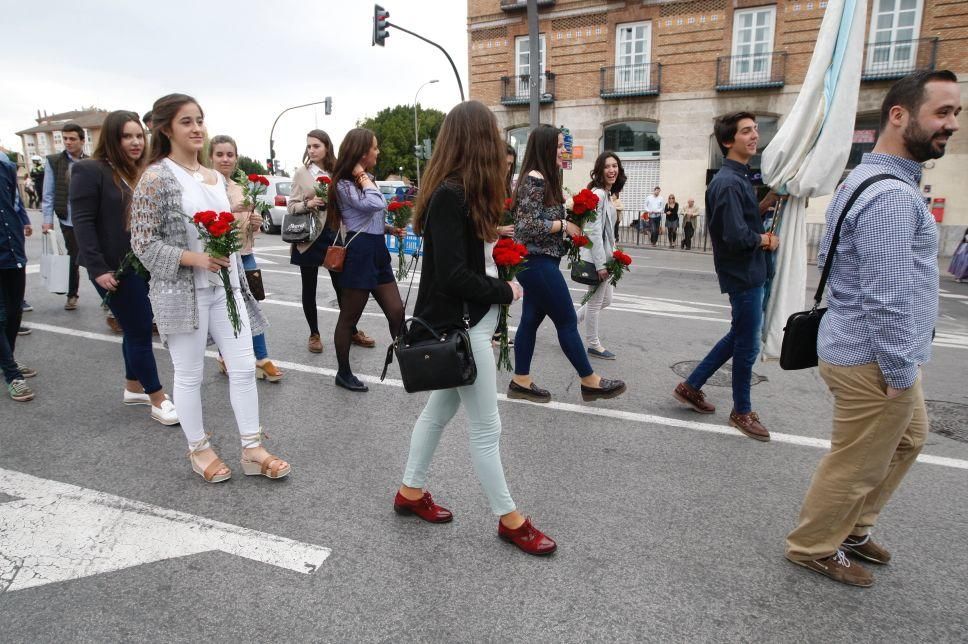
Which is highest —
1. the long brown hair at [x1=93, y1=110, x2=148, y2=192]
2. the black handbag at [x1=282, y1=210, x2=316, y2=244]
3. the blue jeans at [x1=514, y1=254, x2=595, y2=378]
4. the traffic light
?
the traffic light

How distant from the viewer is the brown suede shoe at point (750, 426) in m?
4.05

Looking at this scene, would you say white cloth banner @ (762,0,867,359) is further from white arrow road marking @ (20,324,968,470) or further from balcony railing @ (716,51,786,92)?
balcony railing @ (716,51,786,92)

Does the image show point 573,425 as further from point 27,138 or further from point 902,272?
point 27,138

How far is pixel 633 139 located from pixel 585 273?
837 inches

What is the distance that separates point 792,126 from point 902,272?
2.05 meters

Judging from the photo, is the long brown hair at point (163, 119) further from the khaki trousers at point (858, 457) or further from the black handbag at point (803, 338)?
the khaki trousers at point (858, 457)

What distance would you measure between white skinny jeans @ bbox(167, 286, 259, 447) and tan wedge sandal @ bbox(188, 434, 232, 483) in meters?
0.04

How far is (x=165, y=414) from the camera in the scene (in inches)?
164

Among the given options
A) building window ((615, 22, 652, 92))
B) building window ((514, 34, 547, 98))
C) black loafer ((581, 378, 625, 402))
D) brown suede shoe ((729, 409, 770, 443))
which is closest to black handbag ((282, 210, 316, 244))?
black loafer ((581, 378, 625, 402))

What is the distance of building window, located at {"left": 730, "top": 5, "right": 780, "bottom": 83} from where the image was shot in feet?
71.2

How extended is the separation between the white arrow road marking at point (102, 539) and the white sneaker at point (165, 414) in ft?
3.09

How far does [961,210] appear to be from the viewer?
64.8 feet

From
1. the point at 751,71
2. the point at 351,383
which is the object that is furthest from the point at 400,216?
the point at 751,71

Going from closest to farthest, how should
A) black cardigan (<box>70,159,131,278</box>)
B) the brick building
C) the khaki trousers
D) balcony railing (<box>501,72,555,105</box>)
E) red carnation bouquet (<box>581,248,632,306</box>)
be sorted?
the khaki trousers < black cardigan (<box>70,159,131,278</box>) < red carnation bouquet (<box>581,248,632,306</box>) < the brick building < balcony railing (<box>501,72,555,105</box>)
